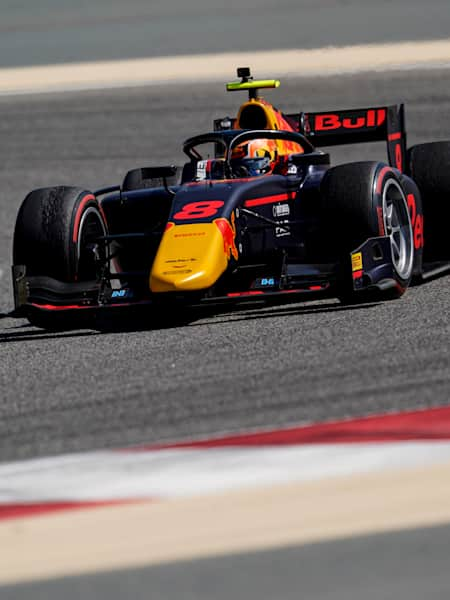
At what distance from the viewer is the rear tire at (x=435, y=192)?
9961 mm

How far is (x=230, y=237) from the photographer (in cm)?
838

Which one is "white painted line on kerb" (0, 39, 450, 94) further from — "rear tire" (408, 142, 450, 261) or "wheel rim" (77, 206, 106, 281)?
"wheel rim" (77, 206, 106, 281)

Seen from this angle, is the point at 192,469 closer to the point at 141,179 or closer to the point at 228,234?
the point at 228,234

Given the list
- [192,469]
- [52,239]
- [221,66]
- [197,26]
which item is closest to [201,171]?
[52,239]

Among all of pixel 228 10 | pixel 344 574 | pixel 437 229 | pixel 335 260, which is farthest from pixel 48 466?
pixel 228 10

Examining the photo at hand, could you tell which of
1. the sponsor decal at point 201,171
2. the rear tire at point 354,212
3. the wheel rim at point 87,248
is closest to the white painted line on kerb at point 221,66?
the sponsor decal at point 201,171

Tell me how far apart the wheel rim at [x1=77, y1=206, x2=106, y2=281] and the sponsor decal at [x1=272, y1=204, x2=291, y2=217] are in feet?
3.89

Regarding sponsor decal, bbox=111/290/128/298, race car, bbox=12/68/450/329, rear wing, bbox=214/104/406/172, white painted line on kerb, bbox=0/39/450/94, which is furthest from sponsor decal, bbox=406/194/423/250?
white painted line on kerb, bbox=0/39/450/94

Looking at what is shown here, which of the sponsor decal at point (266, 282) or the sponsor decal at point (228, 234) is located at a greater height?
the sponsor decal at point (228, 234)

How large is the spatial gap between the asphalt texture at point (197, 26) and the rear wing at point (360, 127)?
12574 mm

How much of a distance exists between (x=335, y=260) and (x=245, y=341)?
4.80 feet

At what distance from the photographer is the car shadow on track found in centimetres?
850

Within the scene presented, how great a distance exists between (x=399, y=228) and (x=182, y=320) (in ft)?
5.26

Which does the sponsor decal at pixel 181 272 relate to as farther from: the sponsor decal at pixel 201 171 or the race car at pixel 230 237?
the sponsor decal at pixel 201 171
